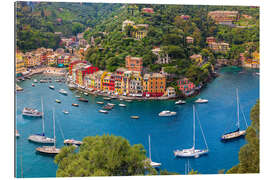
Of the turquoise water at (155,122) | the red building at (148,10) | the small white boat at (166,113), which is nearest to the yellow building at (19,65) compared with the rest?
the turquoise water at (155,122)

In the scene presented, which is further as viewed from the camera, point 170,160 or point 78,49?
point 78,49

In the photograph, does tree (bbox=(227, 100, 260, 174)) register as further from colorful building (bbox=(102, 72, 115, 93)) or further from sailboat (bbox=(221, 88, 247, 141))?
colorful building (bbox=(102, 72, 115, 93))

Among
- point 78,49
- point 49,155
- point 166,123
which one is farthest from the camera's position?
point 78,49

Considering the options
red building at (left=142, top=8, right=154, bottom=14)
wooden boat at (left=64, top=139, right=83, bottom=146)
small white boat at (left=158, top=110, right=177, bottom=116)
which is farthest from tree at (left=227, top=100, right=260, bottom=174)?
red building at (left=142, top=8, right=154, bottom=14)

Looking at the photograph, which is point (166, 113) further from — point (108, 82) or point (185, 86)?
point (108, 82)

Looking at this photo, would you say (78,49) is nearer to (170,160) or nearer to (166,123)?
(166,123)
